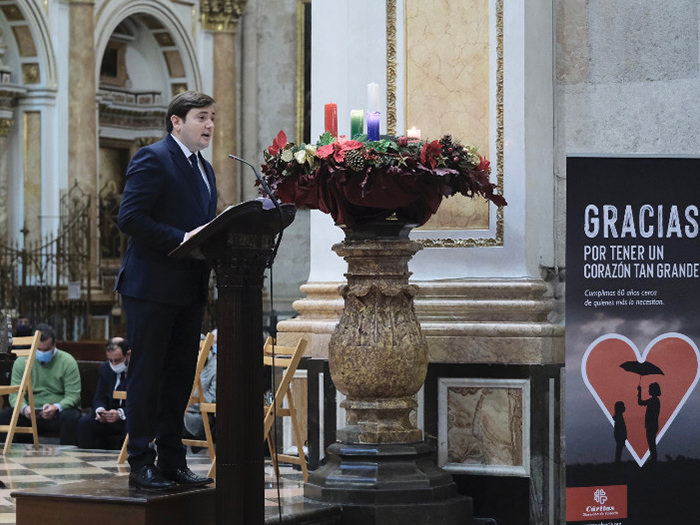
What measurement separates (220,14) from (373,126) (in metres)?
16.8

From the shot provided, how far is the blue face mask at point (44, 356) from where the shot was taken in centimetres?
1073

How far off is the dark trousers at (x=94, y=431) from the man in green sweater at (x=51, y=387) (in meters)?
0.48

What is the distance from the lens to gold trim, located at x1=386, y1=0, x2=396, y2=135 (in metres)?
6.94

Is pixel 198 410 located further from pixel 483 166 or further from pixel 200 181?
pixel 200 181

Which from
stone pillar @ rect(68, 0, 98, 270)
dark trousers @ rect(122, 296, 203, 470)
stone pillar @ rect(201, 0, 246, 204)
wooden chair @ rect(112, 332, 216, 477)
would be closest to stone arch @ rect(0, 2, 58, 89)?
stone pillar @ rect(68, 0, 98, 270)

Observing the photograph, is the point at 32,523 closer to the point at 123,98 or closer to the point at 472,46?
the point at 472,46

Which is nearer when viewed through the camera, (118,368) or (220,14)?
(118,368)

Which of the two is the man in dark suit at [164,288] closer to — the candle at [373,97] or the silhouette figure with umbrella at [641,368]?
the candle at [373,97]

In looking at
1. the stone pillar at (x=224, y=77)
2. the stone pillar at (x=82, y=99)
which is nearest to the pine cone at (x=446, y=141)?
the stone pillar at (x=82, y=99)

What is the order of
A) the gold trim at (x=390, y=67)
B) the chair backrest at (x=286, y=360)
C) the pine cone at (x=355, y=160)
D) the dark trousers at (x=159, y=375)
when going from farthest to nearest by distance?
the chair backrest at (x=286, y=360), the gold trim at (x=390, y=67), the pine cone at (x=355, y=160), the dark trousers at (x=159, y=375)

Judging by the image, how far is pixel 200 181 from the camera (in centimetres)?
520

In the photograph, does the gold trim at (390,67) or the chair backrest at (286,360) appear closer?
the gold trim at (390,67)

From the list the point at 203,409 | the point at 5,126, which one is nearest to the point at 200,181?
the point at 203,409

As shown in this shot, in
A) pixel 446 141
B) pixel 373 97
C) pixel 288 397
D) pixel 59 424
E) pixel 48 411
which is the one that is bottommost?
pixel 59 424
